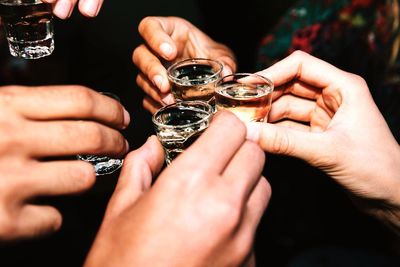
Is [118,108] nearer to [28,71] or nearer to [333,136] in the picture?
[333,136]

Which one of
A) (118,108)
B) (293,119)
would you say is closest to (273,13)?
(293,119)

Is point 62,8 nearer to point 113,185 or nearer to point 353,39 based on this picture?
point 113,185

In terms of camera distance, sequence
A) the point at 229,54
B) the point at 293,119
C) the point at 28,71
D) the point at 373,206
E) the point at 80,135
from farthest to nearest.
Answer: the point at 28,71
the point at 229,54
the point at 293,119
the point at 373,206
the point at 80,135

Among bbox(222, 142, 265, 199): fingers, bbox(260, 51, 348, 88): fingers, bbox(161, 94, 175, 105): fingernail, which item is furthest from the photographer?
bbox(161, 94, 175, 105): fingernail

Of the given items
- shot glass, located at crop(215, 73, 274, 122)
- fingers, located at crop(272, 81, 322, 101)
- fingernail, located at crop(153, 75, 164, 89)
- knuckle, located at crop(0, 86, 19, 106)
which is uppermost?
knuckle, located at crop(0, 86, 19, 106)

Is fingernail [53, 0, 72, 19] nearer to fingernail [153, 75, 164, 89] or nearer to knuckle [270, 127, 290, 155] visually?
fingernail [153, 75, 164, 89]

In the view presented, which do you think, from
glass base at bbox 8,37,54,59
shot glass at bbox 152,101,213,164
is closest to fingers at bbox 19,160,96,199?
shot glass at bbox 152,101,213,164
